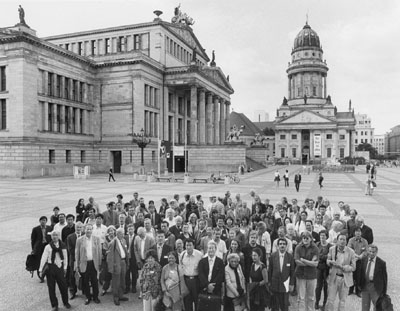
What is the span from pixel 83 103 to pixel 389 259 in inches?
1783

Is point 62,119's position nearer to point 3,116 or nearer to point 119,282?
point 3,116

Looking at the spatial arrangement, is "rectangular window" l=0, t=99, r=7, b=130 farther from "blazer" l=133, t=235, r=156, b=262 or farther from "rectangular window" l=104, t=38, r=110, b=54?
"blazer" l=133, t=235, r=156, b=262

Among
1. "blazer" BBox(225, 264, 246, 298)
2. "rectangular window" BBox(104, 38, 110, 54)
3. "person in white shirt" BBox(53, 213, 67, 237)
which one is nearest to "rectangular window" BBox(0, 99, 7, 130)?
"rectangular window" BBox(104, 38, 110, 54)

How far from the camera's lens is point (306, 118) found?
116m

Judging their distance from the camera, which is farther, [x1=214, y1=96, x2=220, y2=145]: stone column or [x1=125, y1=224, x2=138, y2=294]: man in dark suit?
[x1=214, y1=96, x2=220, y2=145]: stone column

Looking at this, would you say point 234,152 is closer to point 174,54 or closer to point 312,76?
point 174,54

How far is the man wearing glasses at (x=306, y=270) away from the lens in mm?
7027

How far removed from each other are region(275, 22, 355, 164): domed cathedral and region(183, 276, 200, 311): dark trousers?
359ft

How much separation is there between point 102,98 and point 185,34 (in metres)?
24.0

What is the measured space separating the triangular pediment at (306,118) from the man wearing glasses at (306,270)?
11377 centimetres

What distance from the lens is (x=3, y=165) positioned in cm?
3856

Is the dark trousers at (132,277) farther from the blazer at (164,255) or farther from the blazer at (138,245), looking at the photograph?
the blazer at (164,255)

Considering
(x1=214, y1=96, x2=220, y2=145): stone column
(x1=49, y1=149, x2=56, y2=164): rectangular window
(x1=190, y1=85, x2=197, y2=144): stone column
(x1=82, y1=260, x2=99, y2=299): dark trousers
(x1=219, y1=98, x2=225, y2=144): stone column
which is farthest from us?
(x1=219, y1=98, x2=225, y2=144): stone column

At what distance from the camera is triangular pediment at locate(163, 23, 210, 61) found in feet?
199
